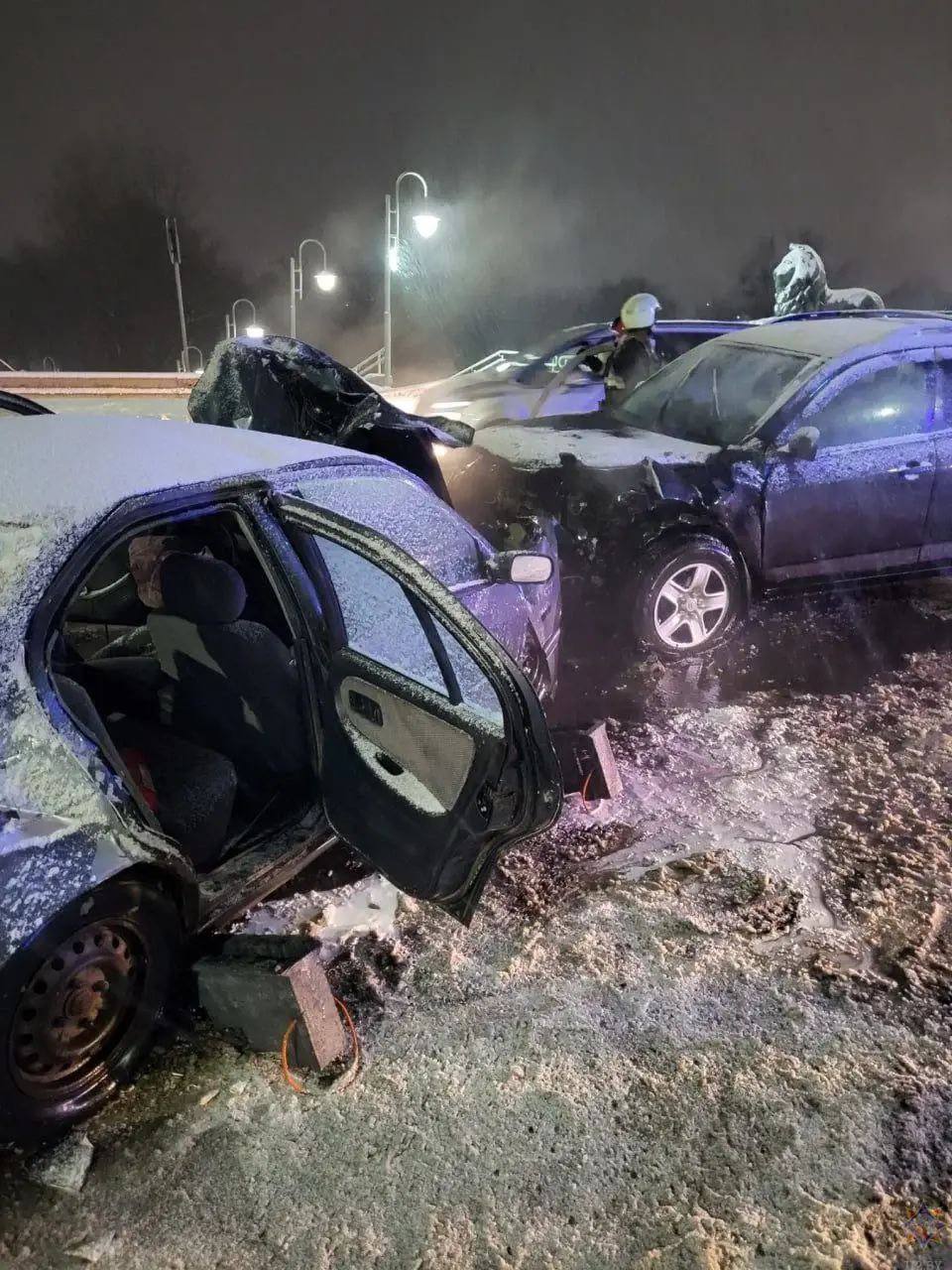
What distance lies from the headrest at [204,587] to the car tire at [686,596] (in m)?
3.00

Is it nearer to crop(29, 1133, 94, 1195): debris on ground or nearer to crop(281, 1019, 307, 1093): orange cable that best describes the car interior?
crop(281, 1019, 307, 1093): orange cable

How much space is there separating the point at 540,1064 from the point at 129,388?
57.0ft

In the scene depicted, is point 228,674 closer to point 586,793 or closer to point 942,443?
point 586,793

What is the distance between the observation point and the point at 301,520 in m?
2.59

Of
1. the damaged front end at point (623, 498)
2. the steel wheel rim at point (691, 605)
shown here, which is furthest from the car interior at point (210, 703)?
the steel wheel rim at point (691, 605)

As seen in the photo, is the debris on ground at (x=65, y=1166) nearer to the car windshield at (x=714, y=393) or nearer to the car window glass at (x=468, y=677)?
the car window glass at (x=468, y=677)

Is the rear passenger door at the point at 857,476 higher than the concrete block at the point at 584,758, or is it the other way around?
the rear passenger door at the point at 857,476

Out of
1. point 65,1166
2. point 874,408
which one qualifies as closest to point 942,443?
point 874,408

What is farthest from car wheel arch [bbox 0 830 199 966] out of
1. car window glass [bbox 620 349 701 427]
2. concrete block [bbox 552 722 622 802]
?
car window glass [bbox 620 349 701 427]

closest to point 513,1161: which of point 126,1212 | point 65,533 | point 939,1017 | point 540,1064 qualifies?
point 540,1064

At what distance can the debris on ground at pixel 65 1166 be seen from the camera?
2.26 meters

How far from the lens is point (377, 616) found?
3086 millimetres

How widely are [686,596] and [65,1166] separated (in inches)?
166

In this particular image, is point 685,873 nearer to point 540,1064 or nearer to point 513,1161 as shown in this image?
point 540,1064
